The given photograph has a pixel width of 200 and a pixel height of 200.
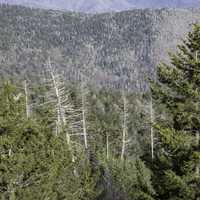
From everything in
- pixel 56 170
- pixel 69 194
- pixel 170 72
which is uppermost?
pixel 170 72

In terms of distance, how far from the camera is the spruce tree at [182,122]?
16.6m

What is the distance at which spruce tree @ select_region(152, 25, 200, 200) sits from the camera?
1661cm

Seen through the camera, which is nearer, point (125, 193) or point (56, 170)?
point (56, 170)

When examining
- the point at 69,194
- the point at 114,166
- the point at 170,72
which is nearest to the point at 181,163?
the point at 170,72

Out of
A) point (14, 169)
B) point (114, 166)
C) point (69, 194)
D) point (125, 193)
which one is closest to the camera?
point (14, 169)

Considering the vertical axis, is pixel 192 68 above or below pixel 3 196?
above

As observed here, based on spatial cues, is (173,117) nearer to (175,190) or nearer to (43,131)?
(175,190)

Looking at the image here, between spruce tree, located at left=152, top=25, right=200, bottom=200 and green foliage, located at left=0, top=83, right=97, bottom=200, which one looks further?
spruce tree, located at left=152, top=25, right=200, bottom=200

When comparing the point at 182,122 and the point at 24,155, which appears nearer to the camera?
the point at 24,155

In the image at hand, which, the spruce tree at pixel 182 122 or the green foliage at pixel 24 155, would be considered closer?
the green foliage at pixel 24 155

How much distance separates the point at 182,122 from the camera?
1700 centimetres

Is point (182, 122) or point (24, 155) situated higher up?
point (182, 122)

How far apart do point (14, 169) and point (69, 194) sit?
405cm

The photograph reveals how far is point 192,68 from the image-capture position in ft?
55.7
